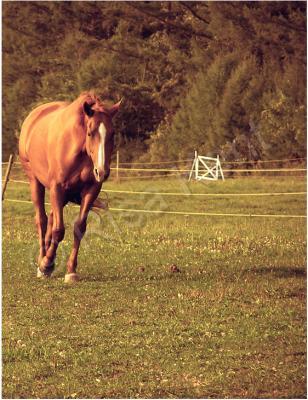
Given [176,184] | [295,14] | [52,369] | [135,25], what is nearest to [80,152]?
[52,369]

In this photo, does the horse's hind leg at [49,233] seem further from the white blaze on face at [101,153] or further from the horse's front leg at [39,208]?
the white blaze on face at [101,153]

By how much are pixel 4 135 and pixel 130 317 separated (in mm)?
58279

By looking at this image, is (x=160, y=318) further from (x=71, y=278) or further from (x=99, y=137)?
(x=71, y=278)

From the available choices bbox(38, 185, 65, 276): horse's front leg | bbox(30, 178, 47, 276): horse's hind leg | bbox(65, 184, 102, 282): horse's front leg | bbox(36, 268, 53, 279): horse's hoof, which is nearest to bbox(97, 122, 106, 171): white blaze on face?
bbox(65, 184, 102, 282): horse's front leg

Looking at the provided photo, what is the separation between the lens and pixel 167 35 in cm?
6644

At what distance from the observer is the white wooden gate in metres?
46.8

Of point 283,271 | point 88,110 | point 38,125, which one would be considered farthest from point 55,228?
point 283,271

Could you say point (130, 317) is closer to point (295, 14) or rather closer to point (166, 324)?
point (166, 324)

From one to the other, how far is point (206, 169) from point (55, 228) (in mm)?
35645

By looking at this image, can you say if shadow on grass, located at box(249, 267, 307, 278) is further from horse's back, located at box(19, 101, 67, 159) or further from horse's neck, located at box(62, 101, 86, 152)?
horse's back, located at box(19, 101, 67, 159)

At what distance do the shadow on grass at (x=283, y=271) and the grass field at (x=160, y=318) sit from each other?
0.04m

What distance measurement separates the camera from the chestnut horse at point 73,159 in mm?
13633

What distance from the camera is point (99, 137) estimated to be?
44.4ft

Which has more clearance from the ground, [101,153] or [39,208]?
[101,153]
